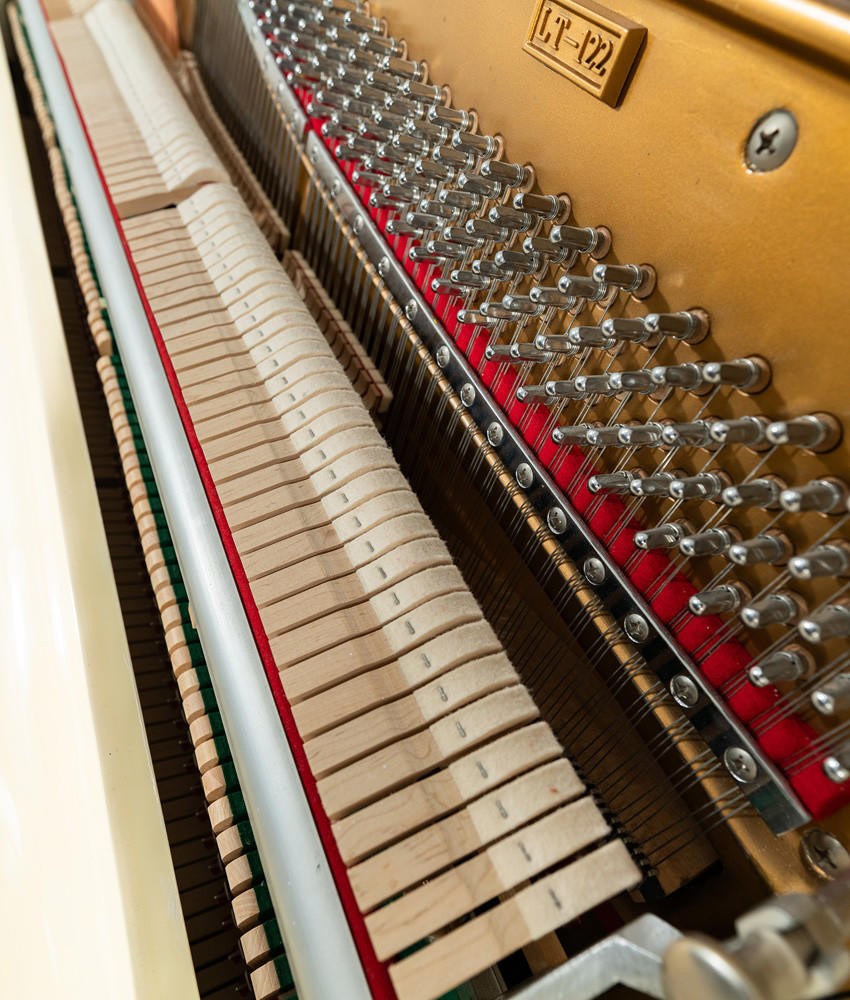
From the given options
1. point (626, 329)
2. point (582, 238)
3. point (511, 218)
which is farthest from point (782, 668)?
point (511, 218)

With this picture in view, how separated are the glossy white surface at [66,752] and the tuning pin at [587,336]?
987 millimetres

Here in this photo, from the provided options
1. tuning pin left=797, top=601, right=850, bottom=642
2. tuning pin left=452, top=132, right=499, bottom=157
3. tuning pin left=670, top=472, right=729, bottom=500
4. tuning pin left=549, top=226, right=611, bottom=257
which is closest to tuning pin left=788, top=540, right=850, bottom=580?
tuning pin left=797, top=601, right=850, bottom=642

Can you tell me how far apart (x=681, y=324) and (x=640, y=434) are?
0.54 ft

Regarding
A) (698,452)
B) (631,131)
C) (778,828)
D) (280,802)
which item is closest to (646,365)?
(698,452)

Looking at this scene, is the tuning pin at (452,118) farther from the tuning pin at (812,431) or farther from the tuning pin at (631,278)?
the tuning pin at (812,431)

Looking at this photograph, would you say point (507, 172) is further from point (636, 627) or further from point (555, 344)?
point (636, 627)

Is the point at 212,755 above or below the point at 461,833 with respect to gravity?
below

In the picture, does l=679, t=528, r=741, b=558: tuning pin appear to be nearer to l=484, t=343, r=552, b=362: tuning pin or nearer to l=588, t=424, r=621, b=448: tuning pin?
l=588, t=424, r=621, b=448: tuning pin

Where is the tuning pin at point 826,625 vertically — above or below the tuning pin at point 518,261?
below

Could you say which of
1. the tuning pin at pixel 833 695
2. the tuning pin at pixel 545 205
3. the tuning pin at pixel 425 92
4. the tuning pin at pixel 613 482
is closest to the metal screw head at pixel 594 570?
the tuning pin at pixel 613 482

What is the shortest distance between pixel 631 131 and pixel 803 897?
1003 millimetres

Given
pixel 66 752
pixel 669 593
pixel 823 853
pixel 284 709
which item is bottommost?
pixel 66 752

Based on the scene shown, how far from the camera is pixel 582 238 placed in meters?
1.16

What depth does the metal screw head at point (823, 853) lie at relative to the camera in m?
0.96
